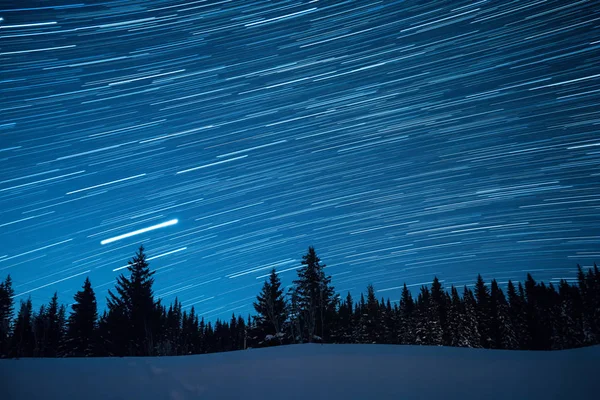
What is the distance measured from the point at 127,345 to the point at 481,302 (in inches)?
1827

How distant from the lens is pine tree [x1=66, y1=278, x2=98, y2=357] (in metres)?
31.0

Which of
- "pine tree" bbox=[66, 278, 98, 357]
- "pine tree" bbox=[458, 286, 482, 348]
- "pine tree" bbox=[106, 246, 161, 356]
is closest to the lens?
"pine tree" bbox=[106, 246, 161, 356]

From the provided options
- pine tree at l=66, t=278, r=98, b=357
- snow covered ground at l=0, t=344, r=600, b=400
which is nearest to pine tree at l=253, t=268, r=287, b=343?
pine tree at l=66, t=278, r=98, b=357

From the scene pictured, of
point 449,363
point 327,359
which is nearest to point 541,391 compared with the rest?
point 449,363

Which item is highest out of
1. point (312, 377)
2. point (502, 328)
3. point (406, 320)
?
point (406, 320)

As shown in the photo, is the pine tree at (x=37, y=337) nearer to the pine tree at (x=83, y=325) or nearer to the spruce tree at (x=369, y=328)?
the pine tree at (x=83, y=325)

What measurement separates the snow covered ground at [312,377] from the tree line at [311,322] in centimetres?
810

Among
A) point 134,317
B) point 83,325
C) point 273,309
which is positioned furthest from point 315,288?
point 83,325

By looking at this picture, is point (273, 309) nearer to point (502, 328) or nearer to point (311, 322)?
point (311, 322)

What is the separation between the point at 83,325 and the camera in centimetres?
3272

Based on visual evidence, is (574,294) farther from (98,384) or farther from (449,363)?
(98,384)

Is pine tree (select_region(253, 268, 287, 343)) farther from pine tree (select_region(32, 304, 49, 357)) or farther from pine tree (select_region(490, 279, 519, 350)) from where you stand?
pine tree (select_region(490, 279, 519, 350))

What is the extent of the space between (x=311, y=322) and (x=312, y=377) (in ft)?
65.9

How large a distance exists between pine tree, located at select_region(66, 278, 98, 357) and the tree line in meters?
0.08
